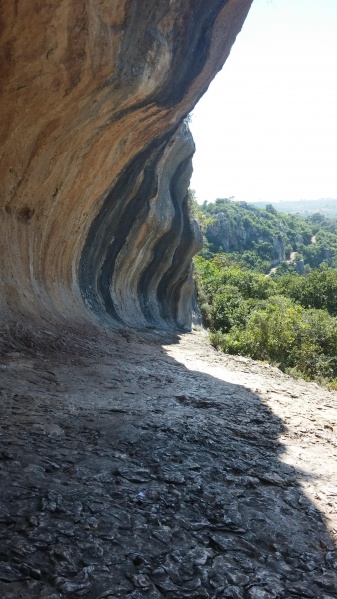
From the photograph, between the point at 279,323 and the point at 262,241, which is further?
the point at 262,241

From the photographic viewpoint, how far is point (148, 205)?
1508cm

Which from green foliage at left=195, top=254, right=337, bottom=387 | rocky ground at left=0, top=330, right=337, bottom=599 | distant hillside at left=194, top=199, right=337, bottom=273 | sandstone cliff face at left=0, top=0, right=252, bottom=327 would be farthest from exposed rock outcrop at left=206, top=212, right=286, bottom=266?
rocky ground at left=0, top=330, right=337, bottom=599

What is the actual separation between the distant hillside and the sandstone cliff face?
186ft

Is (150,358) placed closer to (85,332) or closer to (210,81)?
(85,332)

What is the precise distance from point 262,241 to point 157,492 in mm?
91368

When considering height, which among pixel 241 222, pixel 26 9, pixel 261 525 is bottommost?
pixel 261 525

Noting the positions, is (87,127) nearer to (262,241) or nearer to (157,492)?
(157,492)

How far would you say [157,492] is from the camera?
365 centimetres

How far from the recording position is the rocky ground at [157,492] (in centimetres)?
266

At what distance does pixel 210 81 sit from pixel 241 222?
8280 centimetres

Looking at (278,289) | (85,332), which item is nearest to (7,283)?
(85,332)

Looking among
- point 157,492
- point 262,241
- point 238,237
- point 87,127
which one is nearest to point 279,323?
point 87,127

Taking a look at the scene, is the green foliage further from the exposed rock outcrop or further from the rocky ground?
the exposed rock outcrop

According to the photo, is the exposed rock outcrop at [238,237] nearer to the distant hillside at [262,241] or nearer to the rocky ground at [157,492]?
the distant hillside at [262,241]
